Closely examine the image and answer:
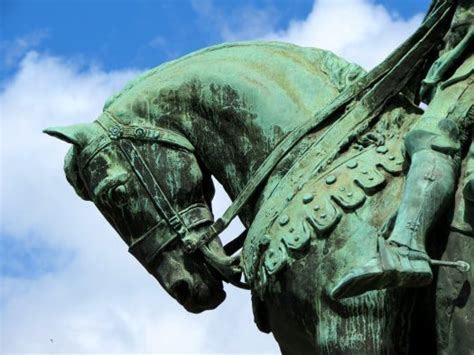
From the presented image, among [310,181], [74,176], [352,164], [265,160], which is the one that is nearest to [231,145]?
[265,160]

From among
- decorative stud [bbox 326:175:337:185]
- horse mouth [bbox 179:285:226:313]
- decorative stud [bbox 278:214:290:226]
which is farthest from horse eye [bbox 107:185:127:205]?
decorative stud [bbox 326:175:337:185]

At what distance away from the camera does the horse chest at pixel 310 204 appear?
7059 millimetres

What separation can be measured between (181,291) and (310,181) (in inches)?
40.1

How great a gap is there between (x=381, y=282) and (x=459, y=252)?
43 centimetres

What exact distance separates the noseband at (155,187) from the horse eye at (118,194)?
0.33 feet

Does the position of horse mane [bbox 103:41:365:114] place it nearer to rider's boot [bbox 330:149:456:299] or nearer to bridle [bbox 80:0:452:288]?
bridle [bbox 80:0:452:288]

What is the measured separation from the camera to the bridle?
7.36 meters

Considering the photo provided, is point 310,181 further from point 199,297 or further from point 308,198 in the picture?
point 199,297

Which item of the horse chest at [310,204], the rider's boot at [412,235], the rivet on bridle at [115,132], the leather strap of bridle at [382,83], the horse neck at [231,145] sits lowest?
the rider's boot at [412,235]

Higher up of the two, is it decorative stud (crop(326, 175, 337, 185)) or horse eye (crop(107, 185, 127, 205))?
horse eye (crop(107, 185, 127, 205))

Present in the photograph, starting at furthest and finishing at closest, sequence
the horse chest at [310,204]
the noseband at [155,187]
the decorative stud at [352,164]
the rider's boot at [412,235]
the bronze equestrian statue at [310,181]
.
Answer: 1. the noseband at [155,187]
2. the decorative stud at [352,164]
3. the horse chest at [310,204]
4. the bronze equestrian statue at [310,181]
5. the rider's boot at [412,235]

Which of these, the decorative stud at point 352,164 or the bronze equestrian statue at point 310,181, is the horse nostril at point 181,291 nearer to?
the bronze equestrian statue at point 310,181

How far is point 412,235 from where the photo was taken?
6695 millimetres

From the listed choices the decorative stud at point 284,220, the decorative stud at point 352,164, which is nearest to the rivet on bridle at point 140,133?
the decorative stud at point 284,220
